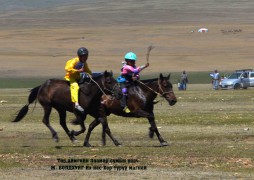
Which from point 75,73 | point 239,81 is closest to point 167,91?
point 75,73

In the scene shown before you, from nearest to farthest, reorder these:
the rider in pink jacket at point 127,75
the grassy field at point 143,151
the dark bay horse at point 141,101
Answer: the grassy field at point 143,151 < the dark bay horse at point 141,101 < the rider in pink jacket at point 127,75

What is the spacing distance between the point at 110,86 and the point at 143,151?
245cm

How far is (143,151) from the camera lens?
17906 mm

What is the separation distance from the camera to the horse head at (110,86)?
19844mm

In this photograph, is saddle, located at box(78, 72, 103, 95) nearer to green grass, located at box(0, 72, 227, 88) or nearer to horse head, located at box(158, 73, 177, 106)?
horse head, located at box(158, 73, 177, 106)

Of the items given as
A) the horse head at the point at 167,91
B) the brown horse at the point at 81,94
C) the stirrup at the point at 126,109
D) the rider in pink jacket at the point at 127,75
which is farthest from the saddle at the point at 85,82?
the horse head at the point at 167,91

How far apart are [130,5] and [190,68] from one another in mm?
103140

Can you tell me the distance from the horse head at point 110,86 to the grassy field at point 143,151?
1.19 m

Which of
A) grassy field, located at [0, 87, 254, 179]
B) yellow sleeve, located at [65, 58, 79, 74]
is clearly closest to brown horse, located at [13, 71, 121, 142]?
yellow sleeve, located at [65, 58, 79, 74]

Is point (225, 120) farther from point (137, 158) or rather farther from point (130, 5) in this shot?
point (130, 5)

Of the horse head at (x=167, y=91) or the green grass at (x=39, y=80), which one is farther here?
the green grass at (x=39, y=80)

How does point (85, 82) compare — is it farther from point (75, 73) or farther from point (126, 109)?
point (126, 109)

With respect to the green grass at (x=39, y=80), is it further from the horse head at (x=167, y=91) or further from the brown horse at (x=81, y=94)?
the horse head at (x=167, y=91)

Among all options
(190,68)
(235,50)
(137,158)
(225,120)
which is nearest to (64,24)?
(235,50)
